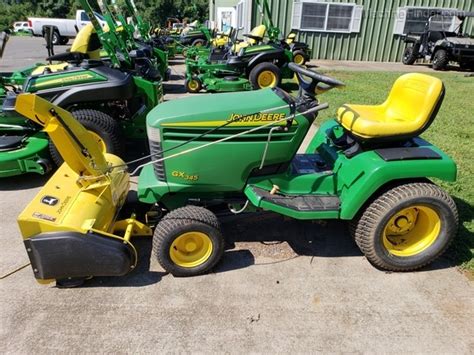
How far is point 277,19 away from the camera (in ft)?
48.2

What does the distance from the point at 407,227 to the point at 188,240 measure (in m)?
1.65

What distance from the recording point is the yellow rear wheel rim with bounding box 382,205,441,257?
2.88 meters

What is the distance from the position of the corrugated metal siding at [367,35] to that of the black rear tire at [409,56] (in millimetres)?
570

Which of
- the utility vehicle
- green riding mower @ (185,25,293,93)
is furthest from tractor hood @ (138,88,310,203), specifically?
the utility vehicle

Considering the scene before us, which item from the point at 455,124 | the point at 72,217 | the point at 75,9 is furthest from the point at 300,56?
the point at 75,9

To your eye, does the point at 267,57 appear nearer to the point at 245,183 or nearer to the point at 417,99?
the point at 417,99

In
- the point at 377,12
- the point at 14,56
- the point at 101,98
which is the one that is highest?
the point at 377,12

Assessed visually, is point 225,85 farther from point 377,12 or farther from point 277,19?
point 377,12

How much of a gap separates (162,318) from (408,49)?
49.8 ft

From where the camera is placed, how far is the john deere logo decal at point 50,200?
2580 mm

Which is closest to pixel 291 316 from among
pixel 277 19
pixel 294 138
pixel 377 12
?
pixel 294 138

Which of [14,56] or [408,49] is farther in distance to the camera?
[14,56]

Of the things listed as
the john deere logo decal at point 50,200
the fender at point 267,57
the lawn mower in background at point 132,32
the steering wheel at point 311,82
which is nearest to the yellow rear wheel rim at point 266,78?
the fender at point 267,57

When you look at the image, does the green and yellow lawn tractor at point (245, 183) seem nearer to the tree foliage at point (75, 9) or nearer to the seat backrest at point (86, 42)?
the seat backrest at point (86, 42)
